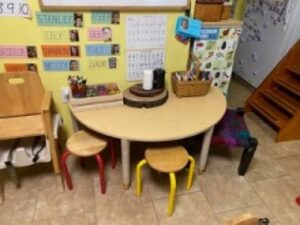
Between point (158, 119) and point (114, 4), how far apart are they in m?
0.74

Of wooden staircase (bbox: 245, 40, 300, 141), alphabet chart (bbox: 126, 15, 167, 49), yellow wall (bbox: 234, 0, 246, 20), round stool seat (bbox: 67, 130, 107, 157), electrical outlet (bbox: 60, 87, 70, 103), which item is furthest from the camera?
yellow wall (bbox: 234, 0, 246, 20)

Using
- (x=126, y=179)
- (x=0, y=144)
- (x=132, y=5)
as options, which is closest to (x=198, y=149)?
(x=126, y=179)

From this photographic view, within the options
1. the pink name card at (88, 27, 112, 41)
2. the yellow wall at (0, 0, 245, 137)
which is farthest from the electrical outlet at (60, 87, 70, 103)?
the pink name card at (88, 27, 112, 41)

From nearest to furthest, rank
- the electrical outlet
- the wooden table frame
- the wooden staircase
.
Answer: the wooden table frame
the electrical outlet
the wooden staircase

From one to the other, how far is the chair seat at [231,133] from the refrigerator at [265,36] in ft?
4.15

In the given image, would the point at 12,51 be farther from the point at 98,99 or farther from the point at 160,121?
the point at 160,121

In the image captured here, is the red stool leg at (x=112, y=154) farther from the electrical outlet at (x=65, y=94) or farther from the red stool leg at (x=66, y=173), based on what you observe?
the electrical outlet at (x=65, y=94)

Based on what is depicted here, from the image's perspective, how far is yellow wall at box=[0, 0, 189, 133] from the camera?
149 centimetres

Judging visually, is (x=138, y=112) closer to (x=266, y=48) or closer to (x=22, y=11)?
(x=22, y=11)

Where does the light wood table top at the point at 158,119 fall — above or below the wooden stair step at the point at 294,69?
below

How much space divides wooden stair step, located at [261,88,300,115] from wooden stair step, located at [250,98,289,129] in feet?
0.25

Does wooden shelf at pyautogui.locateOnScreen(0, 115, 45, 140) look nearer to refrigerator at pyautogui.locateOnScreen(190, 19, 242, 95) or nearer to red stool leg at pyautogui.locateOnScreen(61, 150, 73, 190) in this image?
red stool leg at pyautogui.locateOnScreen(61, 150, 73, 190)

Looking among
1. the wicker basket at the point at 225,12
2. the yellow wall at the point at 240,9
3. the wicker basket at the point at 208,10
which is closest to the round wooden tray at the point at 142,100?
the wicker basket at the point at 208,10

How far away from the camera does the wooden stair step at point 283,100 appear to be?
228cm
